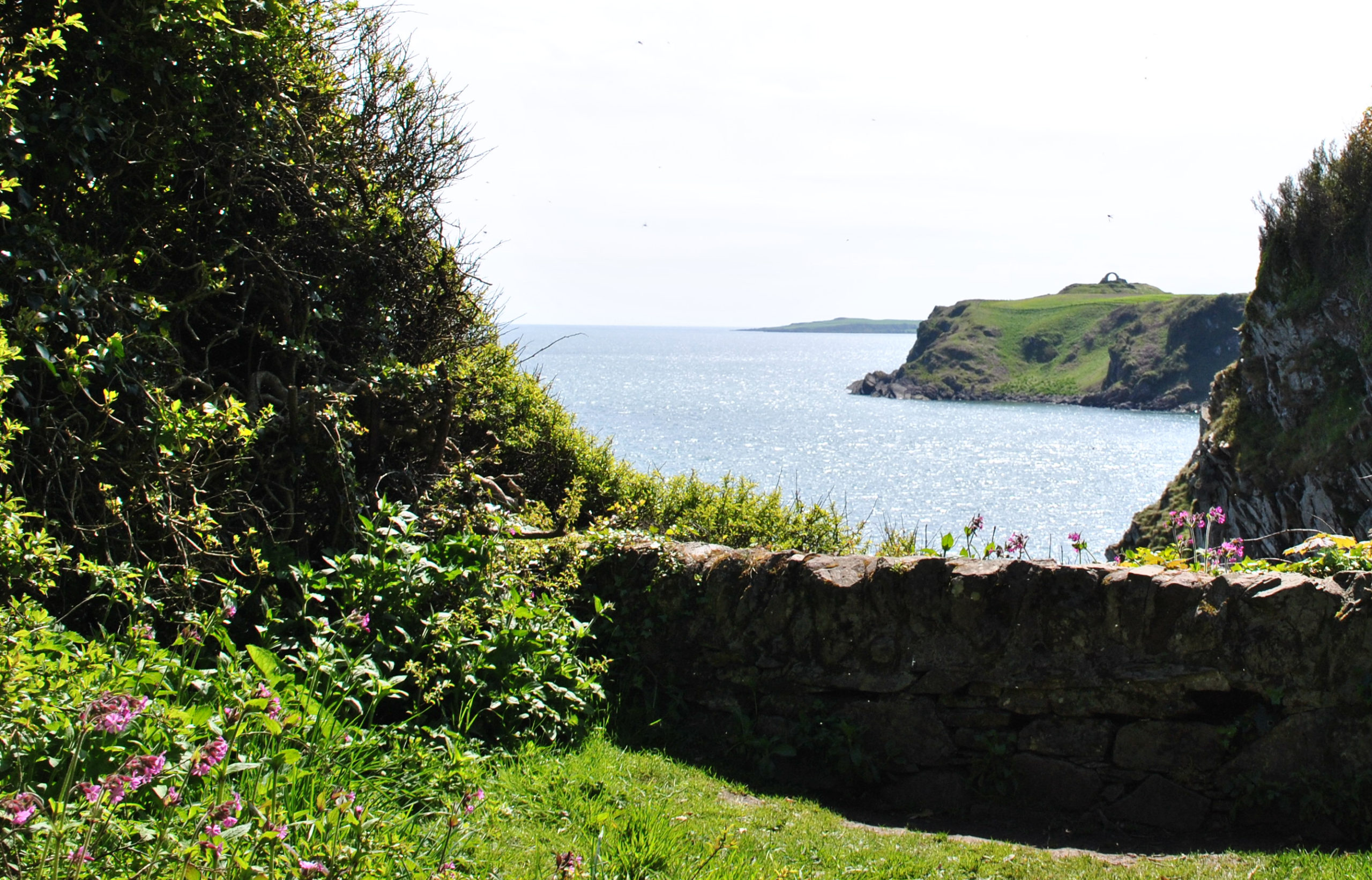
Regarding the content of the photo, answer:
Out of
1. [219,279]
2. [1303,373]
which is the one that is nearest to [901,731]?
[219,279]

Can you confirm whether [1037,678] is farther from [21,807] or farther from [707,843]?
[21,807]

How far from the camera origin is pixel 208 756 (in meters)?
2.55

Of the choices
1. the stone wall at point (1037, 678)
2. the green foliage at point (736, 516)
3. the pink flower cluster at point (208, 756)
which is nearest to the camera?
the pink flower cluster at point (208, 756)

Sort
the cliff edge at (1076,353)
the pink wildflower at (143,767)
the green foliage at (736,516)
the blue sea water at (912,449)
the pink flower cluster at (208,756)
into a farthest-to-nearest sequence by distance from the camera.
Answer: the cliff edge at (1076,353)
the blue sea water at (912,449)
the green foliage at (736,516)
the pink flower cluster at (208,756)
the pink wildflower at (143,767)

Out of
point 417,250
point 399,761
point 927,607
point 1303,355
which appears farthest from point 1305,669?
point 1303,355

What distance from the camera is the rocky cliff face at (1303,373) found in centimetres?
2814

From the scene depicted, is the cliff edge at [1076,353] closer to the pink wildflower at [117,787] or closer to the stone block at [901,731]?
the stone block at [901,731]

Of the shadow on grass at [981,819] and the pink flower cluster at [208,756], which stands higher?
the pink flower cluster at [208,756]

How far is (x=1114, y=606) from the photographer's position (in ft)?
17.3

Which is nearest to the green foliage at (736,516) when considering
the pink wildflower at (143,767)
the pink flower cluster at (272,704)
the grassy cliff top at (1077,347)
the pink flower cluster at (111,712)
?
the pink flower cluster at (272,704)

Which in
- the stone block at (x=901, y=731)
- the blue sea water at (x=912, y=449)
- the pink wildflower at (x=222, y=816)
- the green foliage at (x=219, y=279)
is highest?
the green foliage at (x=219, y=279)

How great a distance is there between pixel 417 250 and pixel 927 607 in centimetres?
441

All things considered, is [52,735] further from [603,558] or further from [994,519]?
[994,519]

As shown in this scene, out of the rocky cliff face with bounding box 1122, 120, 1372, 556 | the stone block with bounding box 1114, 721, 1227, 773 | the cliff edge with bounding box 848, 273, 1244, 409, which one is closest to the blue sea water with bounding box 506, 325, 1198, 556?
the stone block with bounding box 1114, 721, 1227, 773
